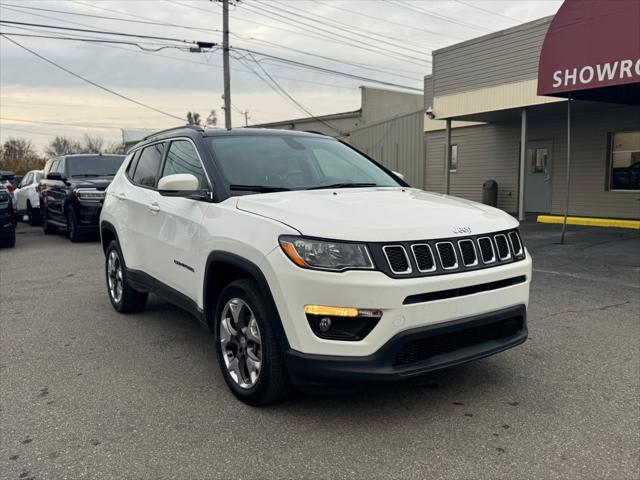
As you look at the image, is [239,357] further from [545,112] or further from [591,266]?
[545,112]

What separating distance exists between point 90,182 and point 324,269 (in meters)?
10.7

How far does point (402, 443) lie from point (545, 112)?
48.7 ft

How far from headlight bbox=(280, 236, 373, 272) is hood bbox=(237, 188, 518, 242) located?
44 mm

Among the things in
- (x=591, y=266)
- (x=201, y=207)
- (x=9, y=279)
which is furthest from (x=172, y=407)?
(x=591, y=266)

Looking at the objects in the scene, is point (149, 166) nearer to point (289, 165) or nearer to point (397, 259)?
point (289, 165)

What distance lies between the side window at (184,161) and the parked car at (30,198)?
45.3 ft

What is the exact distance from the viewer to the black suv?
1218cm

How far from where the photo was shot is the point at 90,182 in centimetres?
1230

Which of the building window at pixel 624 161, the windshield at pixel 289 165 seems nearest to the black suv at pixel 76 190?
the windshield at pixel 289 165

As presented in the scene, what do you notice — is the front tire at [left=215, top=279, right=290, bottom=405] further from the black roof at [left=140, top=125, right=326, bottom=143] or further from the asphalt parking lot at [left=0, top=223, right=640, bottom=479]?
the black roof at [left=140, top=125, right=326, bottom=143]

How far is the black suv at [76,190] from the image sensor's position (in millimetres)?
12180

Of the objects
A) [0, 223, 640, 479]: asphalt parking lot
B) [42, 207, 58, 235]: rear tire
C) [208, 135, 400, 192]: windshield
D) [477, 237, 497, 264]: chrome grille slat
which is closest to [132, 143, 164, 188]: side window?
[208, 135, 400, 192]: windshield

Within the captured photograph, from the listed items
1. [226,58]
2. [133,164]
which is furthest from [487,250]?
[226,58]

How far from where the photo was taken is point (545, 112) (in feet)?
52.1
